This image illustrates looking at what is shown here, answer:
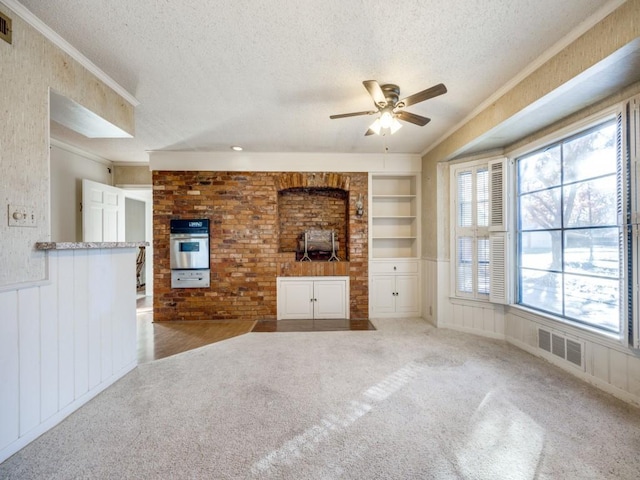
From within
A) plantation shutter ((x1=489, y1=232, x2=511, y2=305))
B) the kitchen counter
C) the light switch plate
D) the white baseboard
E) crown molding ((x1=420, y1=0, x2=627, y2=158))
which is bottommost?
the white baseboard

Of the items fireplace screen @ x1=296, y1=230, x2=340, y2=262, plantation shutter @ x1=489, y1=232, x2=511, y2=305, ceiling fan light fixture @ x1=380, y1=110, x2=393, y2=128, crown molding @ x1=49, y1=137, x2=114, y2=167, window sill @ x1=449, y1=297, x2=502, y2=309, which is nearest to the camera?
ceiling fan light fixture @ x1=380, y1=110, x2=393, y2=128

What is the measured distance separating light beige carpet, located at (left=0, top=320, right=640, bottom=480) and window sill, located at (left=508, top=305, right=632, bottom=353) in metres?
0.39

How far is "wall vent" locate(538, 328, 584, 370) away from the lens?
2455 millimetres

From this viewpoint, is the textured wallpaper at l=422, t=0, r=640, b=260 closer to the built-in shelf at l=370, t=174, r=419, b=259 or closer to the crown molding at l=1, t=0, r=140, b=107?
the built-in shelf at l=370, t=174, r=419, b=259

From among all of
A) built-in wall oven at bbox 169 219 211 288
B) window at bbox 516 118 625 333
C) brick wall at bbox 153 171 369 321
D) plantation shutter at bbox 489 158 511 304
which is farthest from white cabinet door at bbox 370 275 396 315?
built-in wall oven at bbox 169 219 211 288

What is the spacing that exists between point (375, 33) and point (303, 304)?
3605mm

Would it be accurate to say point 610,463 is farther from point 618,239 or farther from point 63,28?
point 63,28

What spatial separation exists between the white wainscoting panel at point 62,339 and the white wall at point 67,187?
2394mm

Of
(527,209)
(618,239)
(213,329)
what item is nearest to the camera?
(618,239)

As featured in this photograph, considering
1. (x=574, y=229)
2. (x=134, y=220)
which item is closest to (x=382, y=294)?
(x=574, y=229)

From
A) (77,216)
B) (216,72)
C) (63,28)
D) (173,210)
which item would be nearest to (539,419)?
(216,72)

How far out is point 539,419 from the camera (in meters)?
1.86

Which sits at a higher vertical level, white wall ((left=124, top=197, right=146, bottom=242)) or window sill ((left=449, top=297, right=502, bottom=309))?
white wall ((left=124, top=197, right=146, bottom=242))

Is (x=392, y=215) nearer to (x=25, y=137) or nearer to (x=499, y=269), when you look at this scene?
(x=499, y=269)
